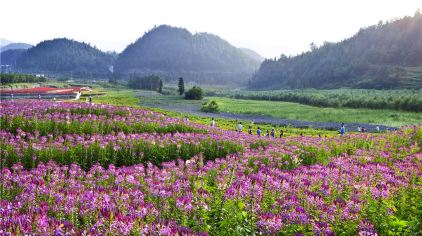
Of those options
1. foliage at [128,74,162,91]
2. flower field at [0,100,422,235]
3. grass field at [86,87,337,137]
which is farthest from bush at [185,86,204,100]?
flower field at [0,100,422,235]

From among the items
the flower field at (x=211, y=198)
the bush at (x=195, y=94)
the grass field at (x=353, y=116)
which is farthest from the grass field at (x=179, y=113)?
the flower field at (x=211, y=198)

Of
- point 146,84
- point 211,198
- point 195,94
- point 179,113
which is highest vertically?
point 211,198

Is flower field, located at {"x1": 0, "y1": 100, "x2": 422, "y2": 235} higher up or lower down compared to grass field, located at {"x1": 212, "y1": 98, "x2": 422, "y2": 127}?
higher up

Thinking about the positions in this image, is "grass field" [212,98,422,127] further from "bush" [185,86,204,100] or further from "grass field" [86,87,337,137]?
"bush" [185,86,204,100]

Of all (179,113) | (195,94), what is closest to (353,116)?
(179,113)

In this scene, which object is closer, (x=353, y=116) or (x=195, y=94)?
(x=353, y=116)

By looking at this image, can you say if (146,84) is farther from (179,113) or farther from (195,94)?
(179,113)

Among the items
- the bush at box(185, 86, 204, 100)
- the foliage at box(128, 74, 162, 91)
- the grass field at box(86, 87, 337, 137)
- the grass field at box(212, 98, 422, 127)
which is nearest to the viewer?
the grass field at box(86, 87, 337, 137)

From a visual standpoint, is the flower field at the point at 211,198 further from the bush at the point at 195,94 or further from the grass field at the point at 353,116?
the bush at the point at 195,94

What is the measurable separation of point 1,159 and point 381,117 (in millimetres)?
77997

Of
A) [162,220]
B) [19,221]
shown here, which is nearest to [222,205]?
[162,220]

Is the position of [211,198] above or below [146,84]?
above

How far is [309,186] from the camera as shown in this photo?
8609 mm

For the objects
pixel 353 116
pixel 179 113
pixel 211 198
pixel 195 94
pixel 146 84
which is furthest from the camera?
pixel 146 84
